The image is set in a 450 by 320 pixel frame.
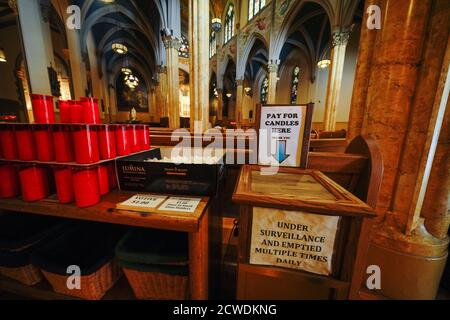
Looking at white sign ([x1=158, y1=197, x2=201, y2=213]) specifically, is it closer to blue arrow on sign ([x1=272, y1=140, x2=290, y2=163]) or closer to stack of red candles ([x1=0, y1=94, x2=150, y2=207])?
stack of red candles ([x1=0, y1=94, x2=150, y2=207])

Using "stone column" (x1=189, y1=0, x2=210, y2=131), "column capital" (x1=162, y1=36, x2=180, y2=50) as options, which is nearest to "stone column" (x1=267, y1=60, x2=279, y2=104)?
"column capital" (x1=162, y1=36, x2=180, y2=50)

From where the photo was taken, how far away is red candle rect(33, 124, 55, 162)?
3.03 ft

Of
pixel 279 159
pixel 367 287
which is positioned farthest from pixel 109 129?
pixel 367 287

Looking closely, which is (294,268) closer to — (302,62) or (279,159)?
(279,159)

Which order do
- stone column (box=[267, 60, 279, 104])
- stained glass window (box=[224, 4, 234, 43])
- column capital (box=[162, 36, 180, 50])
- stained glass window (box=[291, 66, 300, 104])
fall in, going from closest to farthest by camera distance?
1. column capital (box=[162, 36, 180, 50])
2. stone column (box=[267, 60, 279, 104])
3. stained glass window (box=[291, 66, 300, 104])
4. stained glass window (box=[224, 4, 234, 43])

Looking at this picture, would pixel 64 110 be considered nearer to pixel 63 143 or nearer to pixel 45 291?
pixel 63 143

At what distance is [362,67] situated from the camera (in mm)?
1583

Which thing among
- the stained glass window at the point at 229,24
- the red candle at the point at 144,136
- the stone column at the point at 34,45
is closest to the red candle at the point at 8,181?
the red candle at the point at 144,136

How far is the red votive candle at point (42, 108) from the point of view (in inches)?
38.0

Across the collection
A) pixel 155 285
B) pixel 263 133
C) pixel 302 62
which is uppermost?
pixel 302 62

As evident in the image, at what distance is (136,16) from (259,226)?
14.2 m

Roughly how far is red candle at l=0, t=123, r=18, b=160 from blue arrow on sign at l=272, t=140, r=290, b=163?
1.55m

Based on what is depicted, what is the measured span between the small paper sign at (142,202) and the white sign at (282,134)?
26.2 inches

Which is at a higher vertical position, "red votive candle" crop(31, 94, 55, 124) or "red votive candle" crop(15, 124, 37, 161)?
"red votive candle" crop(31, 94, 55, 124)
